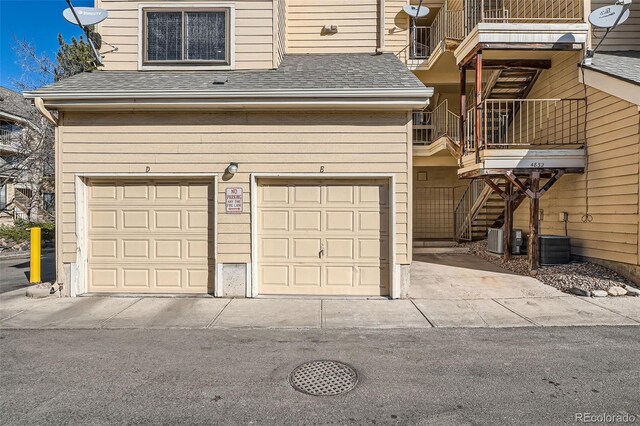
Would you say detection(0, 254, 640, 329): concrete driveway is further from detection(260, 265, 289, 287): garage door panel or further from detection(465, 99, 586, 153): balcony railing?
detection(465, 99, 586, 153): balcony railing

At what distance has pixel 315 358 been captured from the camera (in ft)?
12.5

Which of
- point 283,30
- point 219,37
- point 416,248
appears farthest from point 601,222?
point 219,37

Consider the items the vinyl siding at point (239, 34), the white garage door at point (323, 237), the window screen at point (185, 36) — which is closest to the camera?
the white garage door at point (323, 237)

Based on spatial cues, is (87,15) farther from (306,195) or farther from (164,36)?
(306,195)

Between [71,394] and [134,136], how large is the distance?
14.2 feet

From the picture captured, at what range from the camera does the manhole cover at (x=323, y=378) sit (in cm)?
318

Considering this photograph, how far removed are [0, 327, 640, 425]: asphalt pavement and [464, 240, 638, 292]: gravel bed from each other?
1.94 m

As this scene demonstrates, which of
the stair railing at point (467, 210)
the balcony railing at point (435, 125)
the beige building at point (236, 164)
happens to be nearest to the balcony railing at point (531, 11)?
the beige building at point (236, 164)

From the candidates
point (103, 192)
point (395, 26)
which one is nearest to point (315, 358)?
point (103, 192)

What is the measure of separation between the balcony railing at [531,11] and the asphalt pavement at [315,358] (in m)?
7.10

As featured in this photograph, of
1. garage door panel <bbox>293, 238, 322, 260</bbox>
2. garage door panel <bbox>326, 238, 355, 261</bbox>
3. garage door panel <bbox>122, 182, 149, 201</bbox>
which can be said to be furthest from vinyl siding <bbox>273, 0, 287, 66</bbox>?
garage door panel <bbox>326, 238, 355, 261</bbox>

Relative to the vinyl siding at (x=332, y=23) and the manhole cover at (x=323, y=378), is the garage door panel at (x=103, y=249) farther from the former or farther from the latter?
the vinyl siding at (x=332, y=23)

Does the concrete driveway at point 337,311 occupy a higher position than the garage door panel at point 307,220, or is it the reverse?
the garage door panel at point 307,220

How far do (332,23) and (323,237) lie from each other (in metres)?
Answer: 5.55
